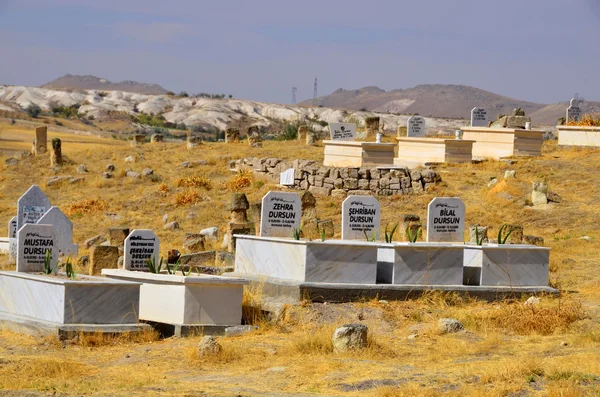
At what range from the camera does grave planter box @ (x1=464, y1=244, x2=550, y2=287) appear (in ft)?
45.5

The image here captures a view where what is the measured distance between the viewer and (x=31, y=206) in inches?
629

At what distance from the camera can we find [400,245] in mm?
13383

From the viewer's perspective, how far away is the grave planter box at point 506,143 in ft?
93.3

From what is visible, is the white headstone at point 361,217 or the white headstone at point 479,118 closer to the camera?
the white headstone at point 361,217

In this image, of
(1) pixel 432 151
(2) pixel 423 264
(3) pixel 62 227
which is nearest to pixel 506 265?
(2) pixel 423 264

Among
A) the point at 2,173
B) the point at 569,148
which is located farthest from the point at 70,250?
the point at 569,148

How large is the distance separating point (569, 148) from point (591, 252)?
12.5 meters

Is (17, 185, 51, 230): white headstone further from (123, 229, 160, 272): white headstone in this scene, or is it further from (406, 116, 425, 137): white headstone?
(406, 116, 425, 137): white headstone

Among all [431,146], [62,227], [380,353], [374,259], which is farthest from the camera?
[431,146]

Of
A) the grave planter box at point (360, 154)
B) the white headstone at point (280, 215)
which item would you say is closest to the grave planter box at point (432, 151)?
the grave planter box at point (360, 154)

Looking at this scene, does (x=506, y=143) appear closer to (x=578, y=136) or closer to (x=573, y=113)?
(x=578, y=136)

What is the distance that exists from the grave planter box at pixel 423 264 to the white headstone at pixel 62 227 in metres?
5.43

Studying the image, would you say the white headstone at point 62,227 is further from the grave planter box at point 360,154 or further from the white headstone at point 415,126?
the white headstone at point 415,126

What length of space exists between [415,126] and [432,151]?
0.97 metres
